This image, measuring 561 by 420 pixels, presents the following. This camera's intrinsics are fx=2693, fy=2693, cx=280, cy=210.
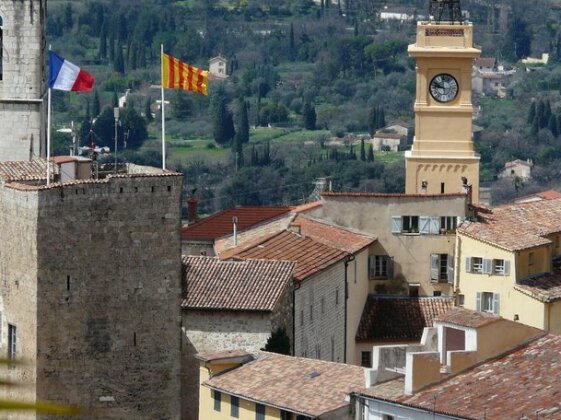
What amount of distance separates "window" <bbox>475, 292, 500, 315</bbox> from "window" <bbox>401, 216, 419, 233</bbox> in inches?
128

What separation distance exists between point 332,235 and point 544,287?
5376mm

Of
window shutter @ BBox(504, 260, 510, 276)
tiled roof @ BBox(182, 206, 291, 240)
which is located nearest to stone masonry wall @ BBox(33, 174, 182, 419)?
window shutter @ BBox(504, 260, 510, 276)

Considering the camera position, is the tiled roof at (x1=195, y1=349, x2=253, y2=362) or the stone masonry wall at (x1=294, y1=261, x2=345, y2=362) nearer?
the tiled roof at (x1=195, y1=349, x2=253, y2=362)

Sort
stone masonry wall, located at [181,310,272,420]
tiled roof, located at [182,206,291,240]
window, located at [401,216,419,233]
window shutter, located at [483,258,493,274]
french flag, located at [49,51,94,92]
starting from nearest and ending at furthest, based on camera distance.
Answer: french flag, located at [49,51,94,92], stone masonry wall, located at [181,310,272,420], window shutter, located at [483,258,493,274], tiled roof, located at [182,206,291,240], window, located at [401,216,419,233]

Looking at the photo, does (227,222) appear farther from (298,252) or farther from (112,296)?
(112,296)

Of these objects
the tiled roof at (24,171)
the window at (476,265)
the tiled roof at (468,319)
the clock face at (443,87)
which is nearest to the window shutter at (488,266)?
the window at (476,265)

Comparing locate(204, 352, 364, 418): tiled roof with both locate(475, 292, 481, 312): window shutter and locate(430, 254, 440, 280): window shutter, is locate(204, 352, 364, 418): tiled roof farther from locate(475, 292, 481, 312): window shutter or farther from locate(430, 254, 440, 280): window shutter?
locate(430, 254, 440, 280): window shutter

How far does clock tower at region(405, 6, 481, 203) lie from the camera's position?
84.1 metres

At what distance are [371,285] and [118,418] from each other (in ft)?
63.8

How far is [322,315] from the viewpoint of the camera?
56.7 metres

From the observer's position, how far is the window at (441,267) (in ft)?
213

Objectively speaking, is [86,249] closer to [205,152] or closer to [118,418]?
[118,418]

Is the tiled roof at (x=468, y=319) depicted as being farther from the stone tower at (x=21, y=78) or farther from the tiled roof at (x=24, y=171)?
the stone tower at (x=21, y=78)

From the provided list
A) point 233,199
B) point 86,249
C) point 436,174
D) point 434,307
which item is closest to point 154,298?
point 86,249
